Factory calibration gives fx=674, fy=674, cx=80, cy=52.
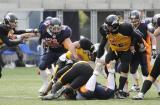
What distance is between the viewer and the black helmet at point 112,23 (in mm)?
13016

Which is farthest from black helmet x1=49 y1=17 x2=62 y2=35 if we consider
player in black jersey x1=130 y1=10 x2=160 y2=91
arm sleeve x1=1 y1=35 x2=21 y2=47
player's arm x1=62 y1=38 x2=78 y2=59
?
player in black jersey x1=130 y1=10 x2=160 y2=91

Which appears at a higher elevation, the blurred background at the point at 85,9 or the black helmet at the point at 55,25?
the black helmet at the point at 55,25

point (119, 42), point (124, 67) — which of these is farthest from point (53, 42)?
point (124, 67)

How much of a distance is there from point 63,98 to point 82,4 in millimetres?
20191

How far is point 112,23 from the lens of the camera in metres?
13.0

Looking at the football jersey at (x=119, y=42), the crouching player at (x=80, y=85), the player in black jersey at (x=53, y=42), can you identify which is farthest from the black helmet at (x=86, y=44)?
the player in black jersey at (x=53, y=42)

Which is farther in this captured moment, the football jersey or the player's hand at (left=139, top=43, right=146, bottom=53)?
the player's hand at (left=139, top=43, right=146, bottom=53)

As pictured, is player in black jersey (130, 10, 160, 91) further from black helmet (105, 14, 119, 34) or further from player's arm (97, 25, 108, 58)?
black helmet (105, 14, 119, 34)

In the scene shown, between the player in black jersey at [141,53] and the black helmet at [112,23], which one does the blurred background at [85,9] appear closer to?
the player in black jersey at [141,53]

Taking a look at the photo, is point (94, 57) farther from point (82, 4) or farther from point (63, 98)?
point (82, 4)

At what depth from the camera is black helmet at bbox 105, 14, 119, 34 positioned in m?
13.0

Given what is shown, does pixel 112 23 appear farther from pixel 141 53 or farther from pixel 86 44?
pixel 141 53

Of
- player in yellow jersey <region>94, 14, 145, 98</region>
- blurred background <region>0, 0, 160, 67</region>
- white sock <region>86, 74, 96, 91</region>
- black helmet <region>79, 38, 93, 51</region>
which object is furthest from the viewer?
blurred background <region>0, 0, 160, 67</region>

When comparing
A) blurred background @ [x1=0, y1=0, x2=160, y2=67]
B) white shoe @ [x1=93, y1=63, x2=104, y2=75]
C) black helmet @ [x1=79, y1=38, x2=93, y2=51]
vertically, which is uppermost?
black helmet @ [x1=79, y1=38, x2=93, y2=51]
